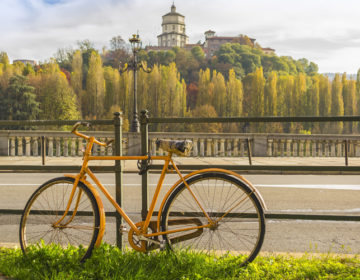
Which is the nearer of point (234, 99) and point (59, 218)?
point (59, 218)

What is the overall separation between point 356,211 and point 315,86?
83.1 metres

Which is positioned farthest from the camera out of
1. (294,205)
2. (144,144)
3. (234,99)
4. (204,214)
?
(234,99)

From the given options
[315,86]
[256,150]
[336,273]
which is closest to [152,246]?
[336,273]


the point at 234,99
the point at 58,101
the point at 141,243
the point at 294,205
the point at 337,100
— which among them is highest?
the point at 234,99

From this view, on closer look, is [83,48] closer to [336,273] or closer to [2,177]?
[2,177]

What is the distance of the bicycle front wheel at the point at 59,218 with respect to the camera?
3258 mm

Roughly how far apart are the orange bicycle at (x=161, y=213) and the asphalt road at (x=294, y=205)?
90 centimetres

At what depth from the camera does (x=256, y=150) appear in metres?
18.2

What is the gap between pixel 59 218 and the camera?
347 cm

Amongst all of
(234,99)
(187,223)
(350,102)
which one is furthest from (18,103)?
(350,102)

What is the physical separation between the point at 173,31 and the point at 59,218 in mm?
172963

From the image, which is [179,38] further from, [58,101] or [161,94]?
[58,101]

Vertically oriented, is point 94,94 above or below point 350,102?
above

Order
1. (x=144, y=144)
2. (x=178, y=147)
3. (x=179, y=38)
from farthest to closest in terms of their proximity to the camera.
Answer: (x=179, y=38)
(x=144, y=144)
(x=178, y=147)
